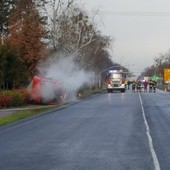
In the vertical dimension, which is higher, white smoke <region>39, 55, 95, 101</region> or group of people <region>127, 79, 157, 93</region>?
white smoke <region>39, 55, 95, 101</region>

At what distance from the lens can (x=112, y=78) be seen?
3305 inches

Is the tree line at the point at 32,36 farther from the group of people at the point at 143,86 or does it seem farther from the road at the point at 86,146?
the road at the point at 86,146

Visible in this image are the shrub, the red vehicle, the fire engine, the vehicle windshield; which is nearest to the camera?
the shrub

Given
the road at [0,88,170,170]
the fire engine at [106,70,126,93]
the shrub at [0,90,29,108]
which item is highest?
the fire engine at [106,70,126,93]

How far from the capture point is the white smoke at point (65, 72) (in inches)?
2115

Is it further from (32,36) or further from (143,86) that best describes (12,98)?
(143,86)

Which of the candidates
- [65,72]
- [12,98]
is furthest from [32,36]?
[12,98]

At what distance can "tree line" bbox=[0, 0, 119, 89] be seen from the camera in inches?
1793

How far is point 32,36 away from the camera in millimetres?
52719

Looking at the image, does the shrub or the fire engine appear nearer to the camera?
the shrub

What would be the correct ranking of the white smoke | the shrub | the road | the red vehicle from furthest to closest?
the white smoke < the red vehicle < the shrub < the road

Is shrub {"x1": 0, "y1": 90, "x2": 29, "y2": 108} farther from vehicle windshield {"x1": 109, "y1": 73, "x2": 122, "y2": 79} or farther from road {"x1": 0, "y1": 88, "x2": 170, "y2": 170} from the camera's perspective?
vehicle windshield {"x1": 109, "y1": 73, "x2": 122, "y2": 79}

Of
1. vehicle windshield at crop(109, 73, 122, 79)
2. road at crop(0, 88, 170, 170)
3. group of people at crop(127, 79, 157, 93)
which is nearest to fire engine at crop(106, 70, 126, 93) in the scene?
vehicle windshield at crop(109, 73, 122, 79)

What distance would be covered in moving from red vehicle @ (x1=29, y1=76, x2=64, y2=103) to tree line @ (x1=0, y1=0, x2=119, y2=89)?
274 centimetres
